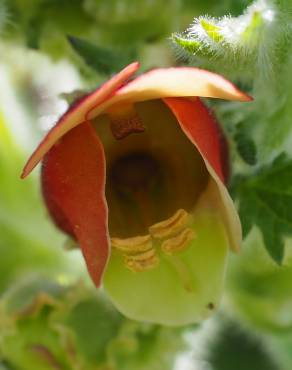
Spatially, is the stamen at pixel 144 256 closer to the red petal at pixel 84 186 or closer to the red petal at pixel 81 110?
the red petal at pixel 84 186

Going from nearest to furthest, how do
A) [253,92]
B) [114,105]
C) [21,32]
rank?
[114,105] → [253,92] → [21,32]

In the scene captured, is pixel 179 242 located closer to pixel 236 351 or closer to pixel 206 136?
pixel 206 136

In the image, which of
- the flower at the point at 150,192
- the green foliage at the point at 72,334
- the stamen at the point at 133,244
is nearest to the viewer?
the flower at the point at 150,192

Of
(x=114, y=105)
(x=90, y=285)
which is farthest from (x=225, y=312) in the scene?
(x=114, y=105)

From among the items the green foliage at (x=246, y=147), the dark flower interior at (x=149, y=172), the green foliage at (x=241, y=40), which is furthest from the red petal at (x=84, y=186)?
the green foliage at (x=246, y=147)

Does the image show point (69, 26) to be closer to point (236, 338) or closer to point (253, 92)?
point (253, 92)

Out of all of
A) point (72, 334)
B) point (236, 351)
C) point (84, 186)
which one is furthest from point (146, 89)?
point (236, 351)
